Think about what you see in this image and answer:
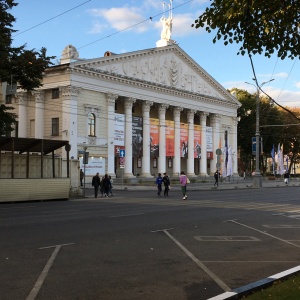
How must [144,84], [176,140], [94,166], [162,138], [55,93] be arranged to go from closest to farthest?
[94,166]
[55,93]
[144,84]
[162,138]
[176,140]

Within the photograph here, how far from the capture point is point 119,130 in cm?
5716

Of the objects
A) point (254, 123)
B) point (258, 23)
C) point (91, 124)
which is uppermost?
point (254, 123)

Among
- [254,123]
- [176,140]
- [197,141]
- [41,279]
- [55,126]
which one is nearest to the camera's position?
[41,279]

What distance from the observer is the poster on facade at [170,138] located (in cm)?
6400

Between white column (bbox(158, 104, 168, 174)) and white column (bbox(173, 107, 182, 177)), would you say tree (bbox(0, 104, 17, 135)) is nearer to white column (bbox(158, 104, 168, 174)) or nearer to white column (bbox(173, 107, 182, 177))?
white column (bbox(158, 104, 168, 174))

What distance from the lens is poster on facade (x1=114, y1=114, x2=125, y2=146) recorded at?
56688 millimetres

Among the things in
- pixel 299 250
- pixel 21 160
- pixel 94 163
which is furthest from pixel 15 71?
pixel 94 163

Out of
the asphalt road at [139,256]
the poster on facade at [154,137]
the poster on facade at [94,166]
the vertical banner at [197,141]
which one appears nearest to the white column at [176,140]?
the poster on facade at [154,137]

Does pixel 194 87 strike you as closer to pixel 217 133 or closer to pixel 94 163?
pixel 217 133

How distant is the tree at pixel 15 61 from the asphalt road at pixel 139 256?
1213 centimetres

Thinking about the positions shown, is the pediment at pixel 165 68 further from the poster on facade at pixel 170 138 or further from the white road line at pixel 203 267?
the white road line at pixel 203 267

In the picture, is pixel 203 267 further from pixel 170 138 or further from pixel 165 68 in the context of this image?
pixel 165 68

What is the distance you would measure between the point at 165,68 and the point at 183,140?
1087 cm

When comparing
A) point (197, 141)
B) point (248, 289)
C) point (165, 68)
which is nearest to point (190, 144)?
point (197, 141)
